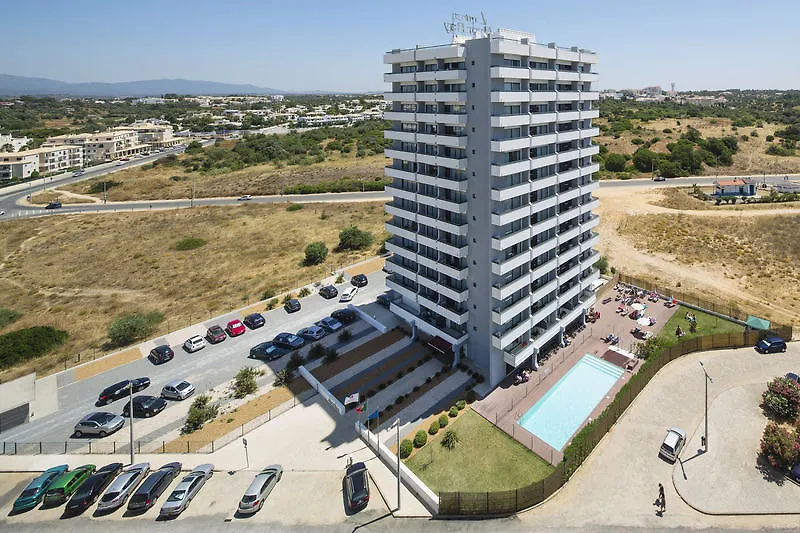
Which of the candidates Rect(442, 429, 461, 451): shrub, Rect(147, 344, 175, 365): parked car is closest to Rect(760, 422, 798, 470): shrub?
Rect(442, 429, 461, 451): shrub

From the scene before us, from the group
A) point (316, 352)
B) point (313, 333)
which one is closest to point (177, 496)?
point (316, 352)

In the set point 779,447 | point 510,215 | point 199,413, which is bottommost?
point 199,413

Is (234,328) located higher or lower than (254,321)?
lower

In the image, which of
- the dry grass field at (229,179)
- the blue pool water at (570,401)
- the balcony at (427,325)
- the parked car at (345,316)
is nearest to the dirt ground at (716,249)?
the blue pool water at (570,401)

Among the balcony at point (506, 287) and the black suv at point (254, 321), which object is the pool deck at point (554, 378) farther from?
the black suv at point (254, 321)

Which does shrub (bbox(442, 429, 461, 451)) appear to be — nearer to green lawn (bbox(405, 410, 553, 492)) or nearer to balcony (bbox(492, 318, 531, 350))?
green lawn (bbox(405, 410, 553, 492))

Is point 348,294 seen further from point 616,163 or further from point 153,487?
point 616,163
